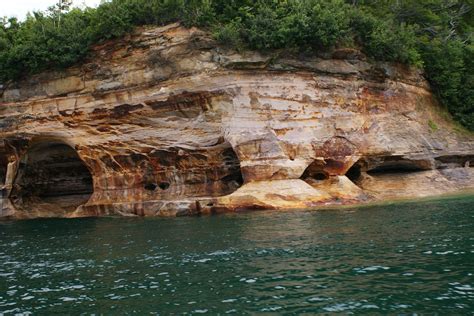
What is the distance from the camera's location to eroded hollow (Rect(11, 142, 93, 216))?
26484 mm

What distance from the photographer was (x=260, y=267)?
948 cm

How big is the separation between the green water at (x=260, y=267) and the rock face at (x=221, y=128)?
5.37 m

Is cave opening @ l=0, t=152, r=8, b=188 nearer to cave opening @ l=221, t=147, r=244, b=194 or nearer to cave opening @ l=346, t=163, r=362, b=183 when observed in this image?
cave opening @ l=221, t=147, r=244, b=194

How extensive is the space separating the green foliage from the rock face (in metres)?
0.76

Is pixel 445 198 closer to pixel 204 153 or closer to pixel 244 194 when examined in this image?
pixel 244 194

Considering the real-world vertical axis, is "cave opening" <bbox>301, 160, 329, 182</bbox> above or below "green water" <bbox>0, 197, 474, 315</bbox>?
above

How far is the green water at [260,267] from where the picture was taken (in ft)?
23.6

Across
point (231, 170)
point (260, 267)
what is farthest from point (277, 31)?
point (260, 267)

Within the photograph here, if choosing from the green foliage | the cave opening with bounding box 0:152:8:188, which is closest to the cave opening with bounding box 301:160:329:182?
the green foliage

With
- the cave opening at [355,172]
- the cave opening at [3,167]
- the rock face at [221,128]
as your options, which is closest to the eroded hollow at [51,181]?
the rock face at [221,128]

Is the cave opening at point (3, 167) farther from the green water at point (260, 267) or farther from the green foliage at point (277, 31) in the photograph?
the green water at point (260, 267)

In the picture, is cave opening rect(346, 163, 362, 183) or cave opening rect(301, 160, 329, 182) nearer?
cave opening rect(301, 160, 329, 182)

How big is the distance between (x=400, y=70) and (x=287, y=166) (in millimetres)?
9923

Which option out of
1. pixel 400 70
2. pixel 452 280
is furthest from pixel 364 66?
pixel 452 280
